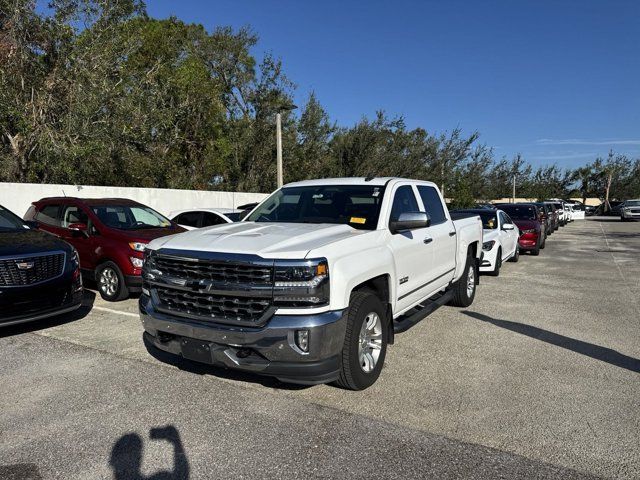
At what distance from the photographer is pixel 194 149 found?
24.0 meters

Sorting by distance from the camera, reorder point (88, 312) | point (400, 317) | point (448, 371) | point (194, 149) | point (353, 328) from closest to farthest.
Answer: point (353, 328) → point (448, 371) → point (400, 317) → point (88, 312) → point (194, 149)

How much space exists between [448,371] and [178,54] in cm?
2971

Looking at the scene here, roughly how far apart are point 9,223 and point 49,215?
6.97ft

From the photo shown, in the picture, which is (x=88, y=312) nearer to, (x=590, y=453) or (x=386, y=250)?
(x=386, y=250)

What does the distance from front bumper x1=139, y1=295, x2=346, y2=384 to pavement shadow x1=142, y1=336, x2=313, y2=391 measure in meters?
0.58

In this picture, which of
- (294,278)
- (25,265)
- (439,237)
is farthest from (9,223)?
(439,237)

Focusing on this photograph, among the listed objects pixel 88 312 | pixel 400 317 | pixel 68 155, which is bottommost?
pixel 88 312

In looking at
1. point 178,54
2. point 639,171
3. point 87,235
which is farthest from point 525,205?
point 639,171

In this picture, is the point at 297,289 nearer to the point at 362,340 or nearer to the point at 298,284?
the point at 298,284

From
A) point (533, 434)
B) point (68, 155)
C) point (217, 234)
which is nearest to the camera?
point (533, 434)

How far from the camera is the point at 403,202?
536cm

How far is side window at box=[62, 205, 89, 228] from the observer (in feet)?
27.8

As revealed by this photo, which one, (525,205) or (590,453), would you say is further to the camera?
(525,205)

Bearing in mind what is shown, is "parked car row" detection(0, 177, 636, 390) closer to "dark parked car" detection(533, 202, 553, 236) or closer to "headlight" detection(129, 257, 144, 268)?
"headlight" detection(129, 257, 144, 268)
